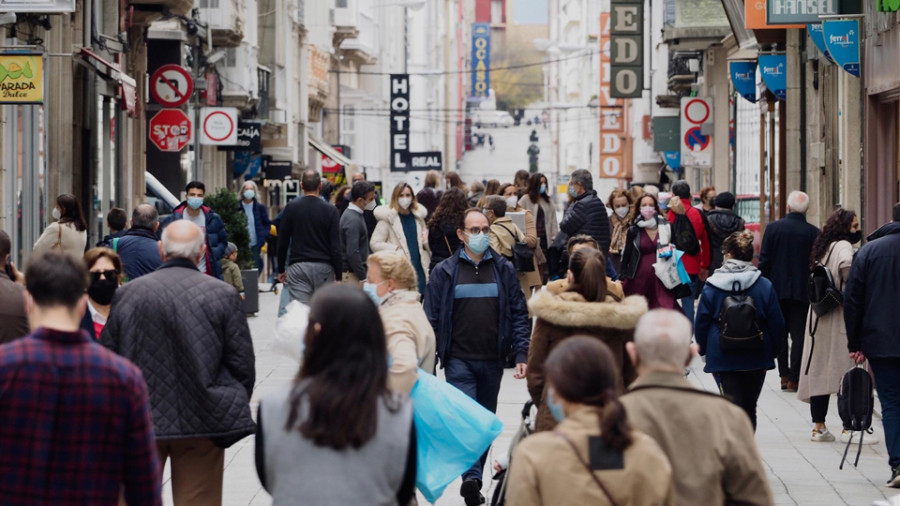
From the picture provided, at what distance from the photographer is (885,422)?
403 inches

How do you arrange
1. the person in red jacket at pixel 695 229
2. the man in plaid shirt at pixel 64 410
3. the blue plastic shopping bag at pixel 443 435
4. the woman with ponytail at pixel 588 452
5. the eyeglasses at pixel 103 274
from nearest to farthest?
the woman with ponytail at pixel 588 452, the man in plaid shirt at pixel 64 410, the blue plastic shopping bag at pixel 443 435, the eyeglasses at pixel 103 274, the person in red jacket at pixel 695 229

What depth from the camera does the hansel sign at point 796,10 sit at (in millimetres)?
17812

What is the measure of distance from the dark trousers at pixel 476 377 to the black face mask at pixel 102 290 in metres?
2.23

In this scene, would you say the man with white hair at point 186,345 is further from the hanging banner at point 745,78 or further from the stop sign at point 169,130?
the stop sign at point 169,130

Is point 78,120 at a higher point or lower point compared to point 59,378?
higher

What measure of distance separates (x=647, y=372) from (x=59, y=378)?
6.10 ft

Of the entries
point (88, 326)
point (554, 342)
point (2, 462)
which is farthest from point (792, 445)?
point (2, 462)

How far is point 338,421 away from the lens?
4668mm

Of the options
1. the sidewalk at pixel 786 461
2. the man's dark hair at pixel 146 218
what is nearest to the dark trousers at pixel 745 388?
the sidewalk at pixel 786 461

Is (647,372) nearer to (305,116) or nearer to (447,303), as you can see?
(447,303)

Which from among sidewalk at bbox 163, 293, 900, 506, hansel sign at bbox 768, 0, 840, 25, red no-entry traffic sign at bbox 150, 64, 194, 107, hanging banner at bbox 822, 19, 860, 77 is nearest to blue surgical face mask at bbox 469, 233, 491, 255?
sidewalk at bbox 163, 293, 900, 506

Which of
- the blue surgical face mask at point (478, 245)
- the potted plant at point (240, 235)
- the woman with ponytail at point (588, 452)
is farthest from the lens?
the potted plant at point (240, 235)

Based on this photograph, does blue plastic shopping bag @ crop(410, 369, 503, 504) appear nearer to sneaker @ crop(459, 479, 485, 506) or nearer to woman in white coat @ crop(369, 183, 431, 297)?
sneaker @ crop(459, 479, 485, 506)

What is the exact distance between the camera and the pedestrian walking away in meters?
14.8
